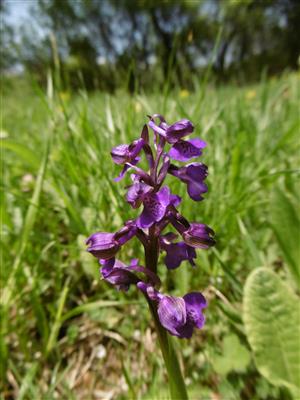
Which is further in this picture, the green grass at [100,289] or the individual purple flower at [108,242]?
the green grass at [100,289]

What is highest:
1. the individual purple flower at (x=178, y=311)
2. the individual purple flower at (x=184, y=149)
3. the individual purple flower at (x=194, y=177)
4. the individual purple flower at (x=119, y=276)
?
the individual purple flower at (x=184, y=149)

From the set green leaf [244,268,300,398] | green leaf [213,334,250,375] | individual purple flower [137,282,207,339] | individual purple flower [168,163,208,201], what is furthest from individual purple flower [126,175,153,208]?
green leaf [213,334,250,375]

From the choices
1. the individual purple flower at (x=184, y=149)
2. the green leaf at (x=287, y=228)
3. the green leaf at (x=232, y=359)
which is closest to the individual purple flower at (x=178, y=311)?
the individual purple flower at (x=184, y=149)

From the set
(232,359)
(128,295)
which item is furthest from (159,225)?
(128,295)

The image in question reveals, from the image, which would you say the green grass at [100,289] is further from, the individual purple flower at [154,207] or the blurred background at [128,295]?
the individual purple flower at [154,207]

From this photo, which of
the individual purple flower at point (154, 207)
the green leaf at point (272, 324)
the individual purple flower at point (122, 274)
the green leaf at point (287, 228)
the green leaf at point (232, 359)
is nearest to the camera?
the individual purple flower at point (154, 207)

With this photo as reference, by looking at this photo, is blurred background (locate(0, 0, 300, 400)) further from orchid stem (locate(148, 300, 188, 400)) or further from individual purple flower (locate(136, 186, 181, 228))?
individual purple flower (locate(136, 186, 181, 228))
